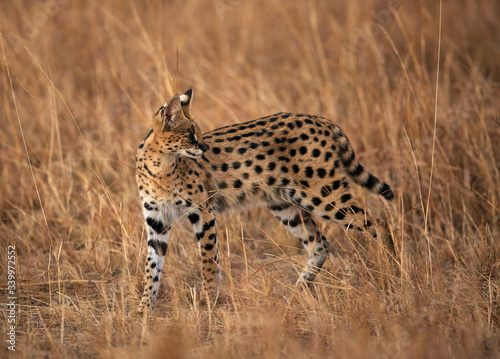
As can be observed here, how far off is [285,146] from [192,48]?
179 inches

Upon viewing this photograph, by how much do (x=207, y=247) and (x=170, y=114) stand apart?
1012mm

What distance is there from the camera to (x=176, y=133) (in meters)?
4.10

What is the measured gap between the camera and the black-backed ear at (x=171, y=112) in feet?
13.2

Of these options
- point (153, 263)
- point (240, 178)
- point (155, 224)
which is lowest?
point (153, 263)

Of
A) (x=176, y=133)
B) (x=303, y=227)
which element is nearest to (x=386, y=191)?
(x=303, y=227)

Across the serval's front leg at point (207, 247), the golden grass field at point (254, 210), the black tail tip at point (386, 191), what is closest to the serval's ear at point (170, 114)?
the golden grass field at point (254, 210)

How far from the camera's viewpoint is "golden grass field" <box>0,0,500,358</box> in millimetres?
3287

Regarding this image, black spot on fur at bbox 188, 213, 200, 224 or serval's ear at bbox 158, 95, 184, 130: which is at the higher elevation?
serval's ear at bbox 158, 95, 184, 130

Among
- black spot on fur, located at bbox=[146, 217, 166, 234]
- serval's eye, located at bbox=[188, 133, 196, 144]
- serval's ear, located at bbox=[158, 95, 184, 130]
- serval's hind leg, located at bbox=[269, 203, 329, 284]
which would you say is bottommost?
serval's hind leg, located at bbox=[269, 203, 329, 284]

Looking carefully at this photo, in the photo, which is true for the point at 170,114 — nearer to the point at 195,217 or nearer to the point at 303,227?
the point at 195,217

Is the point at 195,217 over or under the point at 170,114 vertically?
under

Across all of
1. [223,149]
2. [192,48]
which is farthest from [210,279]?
[192,48]

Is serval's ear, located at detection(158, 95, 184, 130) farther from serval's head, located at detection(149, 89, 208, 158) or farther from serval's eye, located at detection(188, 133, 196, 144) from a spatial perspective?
serval's eye, located at detection(188, 133, 196, 144)

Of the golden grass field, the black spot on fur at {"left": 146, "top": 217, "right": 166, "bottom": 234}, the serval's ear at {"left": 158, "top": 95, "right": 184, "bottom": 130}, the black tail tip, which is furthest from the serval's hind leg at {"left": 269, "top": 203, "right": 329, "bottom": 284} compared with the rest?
the serval's ear at {"left": 158, "top": 95, "right": 184, "bottom": 130}
